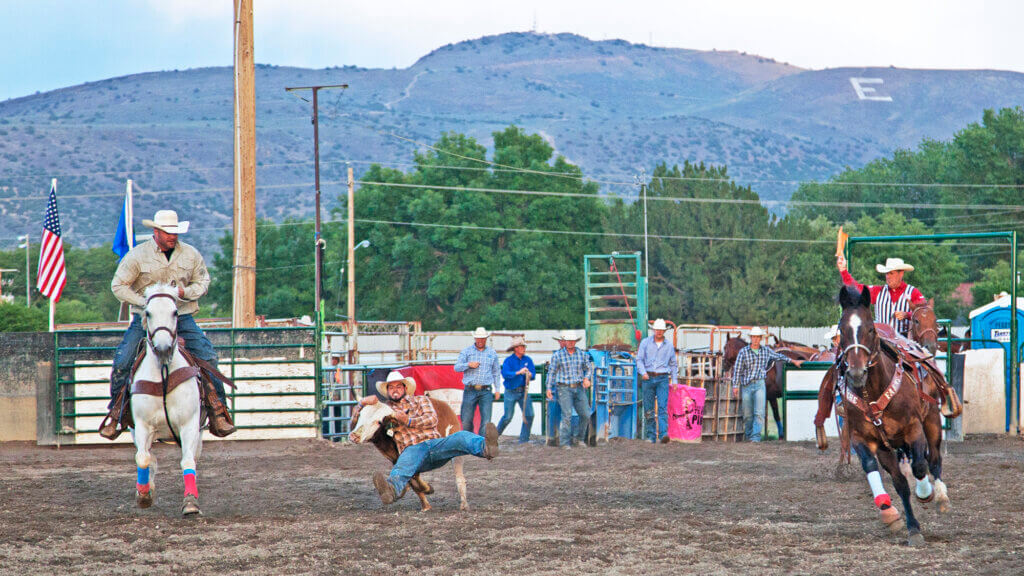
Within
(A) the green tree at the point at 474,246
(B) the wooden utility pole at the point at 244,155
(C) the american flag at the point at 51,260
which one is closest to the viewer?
(B) the wooden utility pole at the point at 244,155

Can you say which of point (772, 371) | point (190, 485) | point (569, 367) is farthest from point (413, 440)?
point (772, 371)

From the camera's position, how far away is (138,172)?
613ft

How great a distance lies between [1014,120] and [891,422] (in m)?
69.6

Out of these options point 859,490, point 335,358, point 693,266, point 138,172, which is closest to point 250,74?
point 335,358

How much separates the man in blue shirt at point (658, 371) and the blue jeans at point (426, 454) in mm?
8177

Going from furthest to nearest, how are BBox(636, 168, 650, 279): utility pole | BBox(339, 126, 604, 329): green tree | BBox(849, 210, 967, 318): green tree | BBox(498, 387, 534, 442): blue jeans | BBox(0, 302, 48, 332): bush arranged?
BBox(339, 126, 604, 329): green tree → BBox(849, 210, 967, 318): green tree → BBox(636, 168, 650, 279): utility pole → BBox(0, 302, 48, 332): bush → BBox(498, 387, 534, 442): blue jeans

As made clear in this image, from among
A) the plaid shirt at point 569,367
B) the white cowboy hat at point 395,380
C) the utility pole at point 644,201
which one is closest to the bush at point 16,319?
the plaid shirt at point 569,367

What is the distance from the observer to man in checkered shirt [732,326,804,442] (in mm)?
18031

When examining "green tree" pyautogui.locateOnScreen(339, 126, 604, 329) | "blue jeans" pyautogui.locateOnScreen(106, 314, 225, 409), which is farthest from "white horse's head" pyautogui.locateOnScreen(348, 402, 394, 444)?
"green tree" pyautogui.locateOnScreen(339, 126, 604, 329)

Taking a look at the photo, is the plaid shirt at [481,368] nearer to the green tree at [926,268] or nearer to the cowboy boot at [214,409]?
the cowboy boot at [214,409]

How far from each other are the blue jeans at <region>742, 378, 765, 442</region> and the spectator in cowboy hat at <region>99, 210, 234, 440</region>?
10.1 meters

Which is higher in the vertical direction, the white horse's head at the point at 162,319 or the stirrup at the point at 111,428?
the white horse's head at the point at 162,319

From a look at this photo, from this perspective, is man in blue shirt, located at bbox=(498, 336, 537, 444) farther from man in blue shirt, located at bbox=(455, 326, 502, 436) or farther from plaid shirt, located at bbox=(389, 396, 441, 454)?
plaid shirt, located at bbox=(389, 396, 441, 454)

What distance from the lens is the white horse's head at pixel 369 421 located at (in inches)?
391
